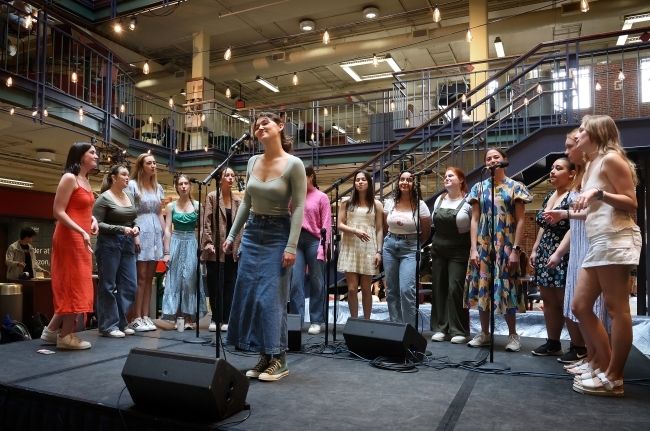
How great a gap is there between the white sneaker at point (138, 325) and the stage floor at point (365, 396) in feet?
3.28

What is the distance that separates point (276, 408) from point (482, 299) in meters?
2.07

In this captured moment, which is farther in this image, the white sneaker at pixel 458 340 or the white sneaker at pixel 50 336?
the white sneaker at pixel 458 340

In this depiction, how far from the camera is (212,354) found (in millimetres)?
3834

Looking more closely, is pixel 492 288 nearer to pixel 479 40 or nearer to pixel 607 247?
pixel 607 247

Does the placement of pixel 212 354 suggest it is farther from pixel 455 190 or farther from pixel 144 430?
pixel 455 190

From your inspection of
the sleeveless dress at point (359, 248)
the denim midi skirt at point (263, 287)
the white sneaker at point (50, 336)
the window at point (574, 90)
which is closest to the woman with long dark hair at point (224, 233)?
the sleeveless dress at point (359, 248)

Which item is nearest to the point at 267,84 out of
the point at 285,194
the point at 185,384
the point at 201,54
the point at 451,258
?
the point at 201,54

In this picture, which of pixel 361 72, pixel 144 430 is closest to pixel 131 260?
pixel 144 430

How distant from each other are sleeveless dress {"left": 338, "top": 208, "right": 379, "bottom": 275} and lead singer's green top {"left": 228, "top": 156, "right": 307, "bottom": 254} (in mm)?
1795

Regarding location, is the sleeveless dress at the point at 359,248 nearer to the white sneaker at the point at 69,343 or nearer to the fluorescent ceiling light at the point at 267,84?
the white sneaker at the point at 69,343

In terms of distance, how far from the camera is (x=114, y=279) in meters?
4.41

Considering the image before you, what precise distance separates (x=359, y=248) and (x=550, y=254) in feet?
5.50

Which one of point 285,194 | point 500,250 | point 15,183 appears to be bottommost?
point 500,250

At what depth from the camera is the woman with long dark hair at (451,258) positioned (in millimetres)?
4340
